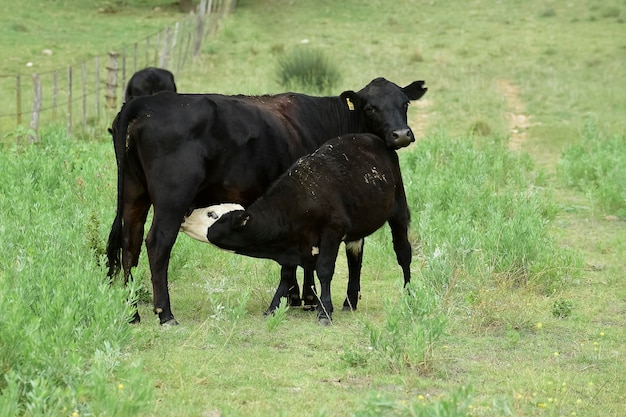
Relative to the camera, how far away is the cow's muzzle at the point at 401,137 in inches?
306

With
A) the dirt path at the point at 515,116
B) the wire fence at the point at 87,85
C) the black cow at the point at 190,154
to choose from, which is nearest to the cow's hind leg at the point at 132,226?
the black cow at the point at 190,154

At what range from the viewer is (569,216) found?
1225 cm

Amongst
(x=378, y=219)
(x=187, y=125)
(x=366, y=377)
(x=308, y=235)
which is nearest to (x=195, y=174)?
(x=187, y=125)

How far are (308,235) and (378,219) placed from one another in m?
0.59

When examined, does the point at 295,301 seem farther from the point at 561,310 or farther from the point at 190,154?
the point at 561,310

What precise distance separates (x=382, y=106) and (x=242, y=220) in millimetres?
1718

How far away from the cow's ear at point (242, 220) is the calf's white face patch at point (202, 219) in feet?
0.43

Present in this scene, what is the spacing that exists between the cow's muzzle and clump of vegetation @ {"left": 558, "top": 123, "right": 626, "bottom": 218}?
177 inches

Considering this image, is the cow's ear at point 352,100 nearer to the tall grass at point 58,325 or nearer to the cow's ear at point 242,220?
the cow's ear at point 242,220

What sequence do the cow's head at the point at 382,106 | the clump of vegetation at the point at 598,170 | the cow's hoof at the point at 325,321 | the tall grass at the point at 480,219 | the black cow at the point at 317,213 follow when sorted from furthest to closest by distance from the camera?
the clump of vegetation at the point at 598,170 < the tall grass at the point at 480,219 < the cow's head at the point at 382,106 < the cow's hoof at the point at 325,321 < the black cow at the point at 317,213

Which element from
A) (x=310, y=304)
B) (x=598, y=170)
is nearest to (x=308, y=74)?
(x=598, y=170)

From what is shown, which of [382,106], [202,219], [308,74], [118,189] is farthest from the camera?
[308,74]

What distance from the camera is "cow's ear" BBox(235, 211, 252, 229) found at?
23.1 feet

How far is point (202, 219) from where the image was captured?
7125 millimetres
